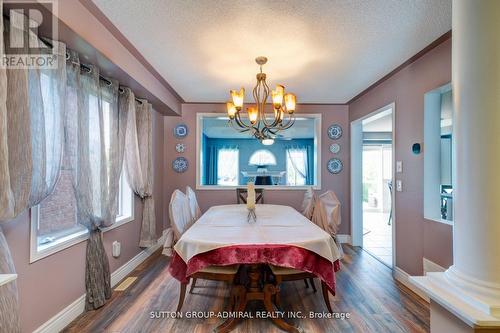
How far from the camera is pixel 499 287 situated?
37.5 inches

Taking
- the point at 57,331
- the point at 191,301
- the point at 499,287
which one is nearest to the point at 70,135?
the point at 57,331

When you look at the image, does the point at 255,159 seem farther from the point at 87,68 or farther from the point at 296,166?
the point at 87,68

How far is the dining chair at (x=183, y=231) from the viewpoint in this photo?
6.30 feet

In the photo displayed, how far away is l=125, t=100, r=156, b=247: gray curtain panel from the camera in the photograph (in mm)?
2904

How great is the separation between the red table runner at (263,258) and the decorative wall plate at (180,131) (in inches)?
111

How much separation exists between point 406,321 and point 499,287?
1.35 m

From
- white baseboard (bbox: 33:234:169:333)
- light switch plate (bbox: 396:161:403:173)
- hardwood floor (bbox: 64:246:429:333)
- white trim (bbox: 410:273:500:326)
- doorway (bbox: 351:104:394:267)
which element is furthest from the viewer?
doorway (bbox: 351:104:394:267)

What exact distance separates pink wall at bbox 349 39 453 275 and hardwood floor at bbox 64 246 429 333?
1.49 feet

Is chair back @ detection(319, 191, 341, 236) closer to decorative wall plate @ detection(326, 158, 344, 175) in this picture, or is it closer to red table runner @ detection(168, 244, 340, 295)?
red table runner @ detection(168, 244, 340, 295)

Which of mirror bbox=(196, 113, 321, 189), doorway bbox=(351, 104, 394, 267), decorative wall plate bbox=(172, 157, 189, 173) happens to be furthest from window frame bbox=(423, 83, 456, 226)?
mirror bbox=(196, 113, 321, 189)

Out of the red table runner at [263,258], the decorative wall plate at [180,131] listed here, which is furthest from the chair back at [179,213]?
the decorative wall plate at [180,131]

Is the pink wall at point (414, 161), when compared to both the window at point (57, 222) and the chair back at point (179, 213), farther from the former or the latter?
the window at point (57, 222)

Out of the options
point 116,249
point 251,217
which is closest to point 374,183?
point 251,217

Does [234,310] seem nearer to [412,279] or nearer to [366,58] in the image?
[412,279]
